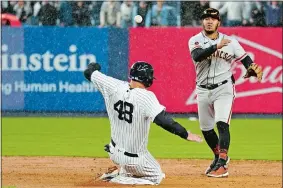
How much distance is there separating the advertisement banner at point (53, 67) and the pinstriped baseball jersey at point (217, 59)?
906 centimetres

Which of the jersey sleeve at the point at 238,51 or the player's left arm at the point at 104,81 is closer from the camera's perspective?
the player's left arm at the point at 104,81

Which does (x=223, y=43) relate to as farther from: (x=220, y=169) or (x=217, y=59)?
(x=220, y=169)

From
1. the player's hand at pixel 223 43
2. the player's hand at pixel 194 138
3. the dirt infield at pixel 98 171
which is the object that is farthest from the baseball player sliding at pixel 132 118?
the player's hand at pixel 223 43

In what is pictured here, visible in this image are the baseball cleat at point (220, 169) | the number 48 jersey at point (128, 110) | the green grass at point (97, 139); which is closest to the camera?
the number 48 jersey at point (128, 110)

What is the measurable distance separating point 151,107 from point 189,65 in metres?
11.0

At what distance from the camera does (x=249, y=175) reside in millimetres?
12062

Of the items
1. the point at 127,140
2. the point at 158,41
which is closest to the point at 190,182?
the point at 127,140

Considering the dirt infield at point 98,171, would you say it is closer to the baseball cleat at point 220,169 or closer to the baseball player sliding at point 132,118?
the baseball cleat at point 220,169

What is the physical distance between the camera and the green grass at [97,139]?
49.8 feet

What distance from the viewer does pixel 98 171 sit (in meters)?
12.4

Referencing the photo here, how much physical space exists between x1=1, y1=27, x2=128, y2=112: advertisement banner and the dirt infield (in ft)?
23.0

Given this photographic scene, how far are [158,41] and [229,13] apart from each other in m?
2.08

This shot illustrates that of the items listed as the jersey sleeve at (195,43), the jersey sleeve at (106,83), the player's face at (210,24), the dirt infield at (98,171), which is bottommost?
the dirt infield at (98,171)

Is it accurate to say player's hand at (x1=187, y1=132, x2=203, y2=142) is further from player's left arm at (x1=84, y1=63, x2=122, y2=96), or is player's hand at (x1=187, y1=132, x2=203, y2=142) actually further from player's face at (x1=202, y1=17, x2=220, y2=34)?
player's face at (x1=202, y1=17, x2=220, y2=34)
